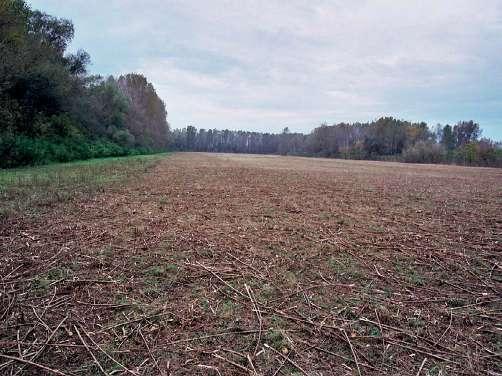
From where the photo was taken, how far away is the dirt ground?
2387mm

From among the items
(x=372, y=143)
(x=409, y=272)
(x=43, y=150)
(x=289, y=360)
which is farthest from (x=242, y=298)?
(x=372, y=143)

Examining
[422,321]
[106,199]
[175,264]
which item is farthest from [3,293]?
[106,199]

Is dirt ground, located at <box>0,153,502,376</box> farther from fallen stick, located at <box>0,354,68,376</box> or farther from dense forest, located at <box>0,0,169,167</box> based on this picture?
dense forest, located at <box>0,0,169,167</box>

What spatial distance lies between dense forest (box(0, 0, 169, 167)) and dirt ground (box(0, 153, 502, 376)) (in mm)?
16058

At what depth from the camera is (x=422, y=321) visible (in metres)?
2.97

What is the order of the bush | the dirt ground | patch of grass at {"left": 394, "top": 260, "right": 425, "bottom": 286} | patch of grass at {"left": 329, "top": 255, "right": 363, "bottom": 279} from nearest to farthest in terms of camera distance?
the dirt ground
patch of grass at {"left": 394, "top": 260, "right": 425, "bottom": 286}
patch of grass at {"left": 329, "top": 255, "right": 363, "bottom": 279}
the bush

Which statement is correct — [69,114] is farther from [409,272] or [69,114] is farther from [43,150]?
[409,272]

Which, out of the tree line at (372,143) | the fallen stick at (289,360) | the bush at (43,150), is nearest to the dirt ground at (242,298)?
the fallen stick at (289,360)

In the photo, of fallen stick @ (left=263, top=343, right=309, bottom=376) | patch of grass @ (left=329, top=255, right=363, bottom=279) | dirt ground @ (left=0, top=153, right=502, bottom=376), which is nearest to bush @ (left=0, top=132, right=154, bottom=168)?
dirt ground @ (left=0, top=153, right=502, bottom=376)

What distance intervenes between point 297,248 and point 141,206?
165 inches

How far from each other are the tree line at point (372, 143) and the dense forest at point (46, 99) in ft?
202

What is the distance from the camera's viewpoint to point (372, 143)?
89688 mm

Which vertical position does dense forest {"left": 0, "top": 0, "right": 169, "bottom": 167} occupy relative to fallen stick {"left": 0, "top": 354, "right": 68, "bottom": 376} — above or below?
above

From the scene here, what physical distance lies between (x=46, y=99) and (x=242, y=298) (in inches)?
1090
